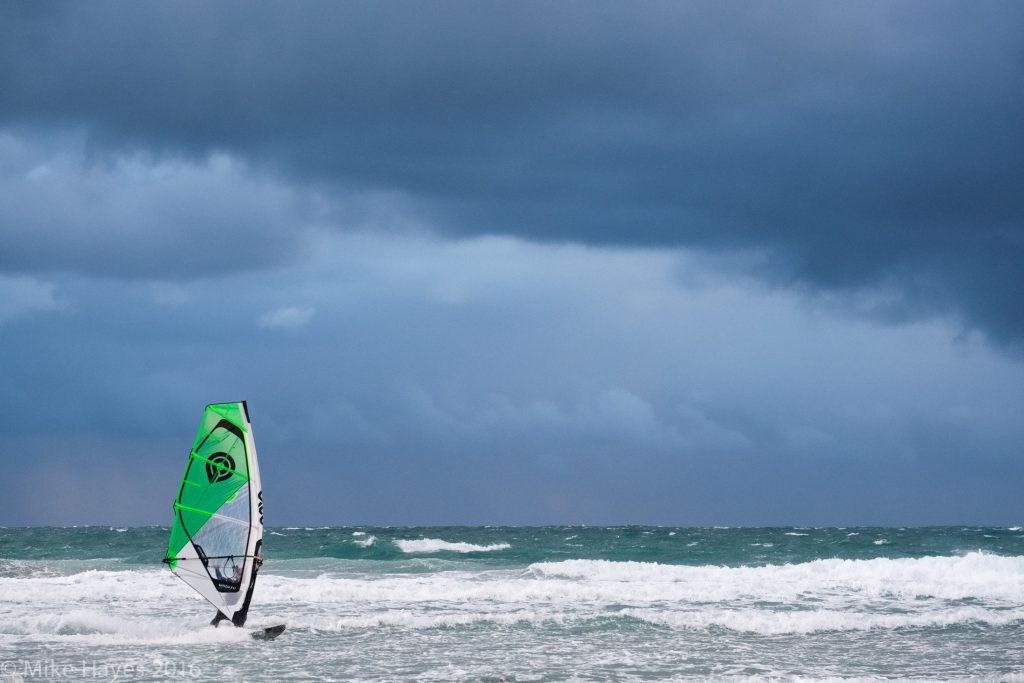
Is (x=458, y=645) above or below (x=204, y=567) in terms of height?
below

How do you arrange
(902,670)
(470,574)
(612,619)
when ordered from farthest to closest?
1. (470,574)
2. (612,619)
3. (902,670)

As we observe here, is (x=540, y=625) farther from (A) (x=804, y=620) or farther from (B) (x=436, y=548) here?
(B) (x=436, y=548)

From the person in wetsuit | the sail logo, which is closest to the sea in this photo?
the person in wetsuit

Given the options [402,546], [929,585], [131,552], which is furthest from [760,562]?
[131,552]

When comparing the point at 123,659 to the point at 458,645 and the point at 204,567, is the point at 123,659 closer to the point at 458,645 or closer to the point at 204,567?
the point at 204,567

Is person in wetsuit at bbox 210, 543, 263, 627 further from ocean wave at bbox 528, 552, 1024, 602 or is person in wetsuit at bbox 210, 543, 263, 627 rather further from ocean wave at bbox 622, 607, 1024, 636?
ocean wave at bbox 528, 552, 1024, 602

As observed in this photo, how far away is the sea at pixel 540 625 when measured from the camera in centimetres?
1514

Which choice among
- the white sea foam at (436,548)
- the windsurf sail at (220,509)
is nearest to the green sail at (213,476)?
the windsurf sail at (220,509)

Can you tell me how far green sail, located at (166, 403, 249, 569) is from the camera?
57.9 feet

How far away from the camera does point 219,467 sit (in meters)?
17.7

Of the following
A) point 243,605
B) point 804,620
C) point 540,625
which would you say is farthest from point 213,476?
point 804,620

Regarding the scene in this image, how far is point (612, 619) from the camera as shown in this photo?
67.8 ft

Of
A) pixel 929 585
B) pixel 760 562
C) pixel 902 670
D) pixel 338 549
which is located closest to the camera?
pixel 902 670

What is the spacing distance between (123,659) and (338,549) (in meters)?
27.9
